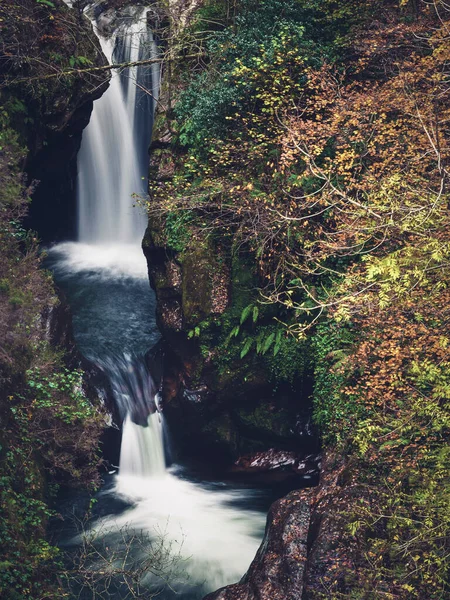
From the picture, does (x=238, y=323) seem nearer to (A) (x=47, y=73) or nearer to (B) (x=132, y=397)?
(B) (x=132, y=397)

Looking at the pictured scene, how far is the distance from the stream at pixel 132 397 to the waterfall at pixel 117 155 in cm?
3

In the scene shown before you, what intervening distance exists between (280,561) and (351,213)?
16.0 ft

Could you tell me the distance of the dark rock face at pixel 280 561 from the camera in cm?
736

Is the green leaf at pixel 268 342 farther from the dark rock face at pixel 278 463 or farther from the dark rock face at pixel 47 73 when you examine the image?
the dark rock face at pixel 47 73

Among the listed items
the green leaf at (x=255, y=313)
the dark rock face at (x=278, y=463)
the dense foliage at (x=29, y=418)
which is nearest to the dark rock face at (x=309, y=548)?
the dark rock face at (x=278, y=463)

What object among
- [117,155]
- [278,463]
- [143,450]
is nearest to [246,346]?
[278,463]

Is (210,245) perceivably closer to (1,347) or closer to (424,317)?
(1,347)

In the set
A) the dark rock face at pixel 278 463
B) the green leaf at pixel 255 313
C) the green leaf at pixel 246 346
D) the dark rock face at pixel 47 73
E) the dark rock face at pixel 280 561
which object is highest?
the dark rock face at pixel 47 73

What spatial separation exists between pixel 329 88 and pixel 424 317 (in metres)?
5.64

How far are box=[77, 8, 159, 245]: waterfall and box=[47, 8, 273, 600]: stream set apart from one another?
1.3 inches

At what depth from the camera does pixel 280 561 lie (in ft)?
25.2

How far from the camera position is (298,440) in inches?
443

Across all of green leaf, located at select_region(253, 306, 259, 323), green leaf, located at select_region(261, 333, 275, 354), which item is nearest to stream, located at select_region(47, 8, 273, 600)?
green leaf, located at select_region(261, 333, 275, 354)

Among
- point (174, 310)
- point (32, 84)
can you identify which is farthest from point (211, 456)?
point (32, 84)
